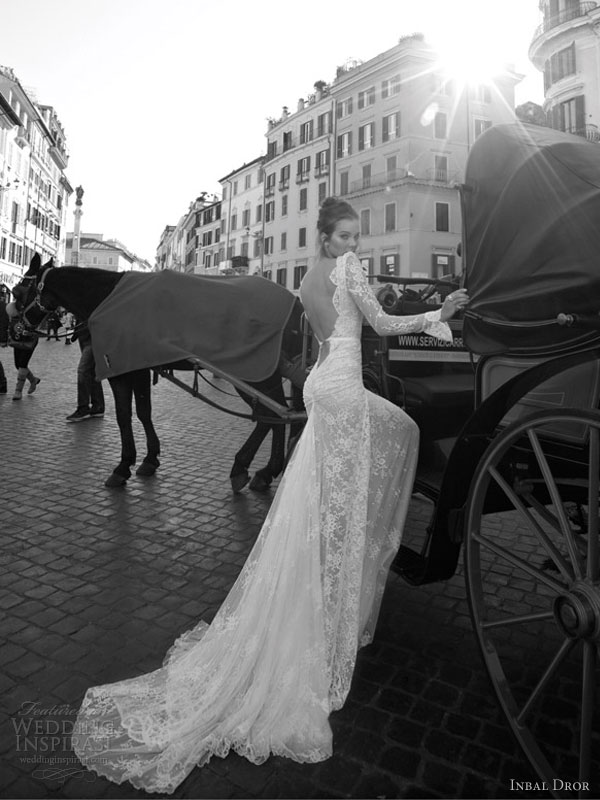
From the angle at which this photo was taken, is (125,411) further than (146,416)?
No

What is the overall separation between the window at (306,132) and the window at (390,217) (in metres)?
12.7

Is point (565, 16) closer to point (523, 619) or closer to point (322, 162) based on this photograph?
point (322, 162)

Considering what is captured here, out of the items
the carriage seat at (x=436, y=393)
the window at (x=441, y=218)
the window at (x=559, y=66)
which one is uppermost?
the window at (x=559, y=66)

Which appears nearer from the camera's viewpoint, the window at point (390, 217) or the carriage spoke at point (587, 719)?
the carriage spoke at point (587, 719)

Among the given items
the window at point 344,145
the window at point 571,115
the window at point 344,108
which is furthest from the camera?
the window at point 344,145

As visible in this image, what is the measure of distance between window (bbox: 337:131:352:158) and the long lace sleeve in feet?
141

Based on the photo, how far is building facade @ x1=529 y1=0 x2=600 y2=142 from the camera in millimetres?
28906

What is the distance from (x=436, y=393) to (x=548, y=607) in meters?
1.37

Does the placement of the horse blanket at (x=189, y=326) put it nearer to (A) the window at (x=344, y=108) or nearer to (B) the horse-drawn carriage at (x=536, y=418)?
(B) the horse-drawn carriage at (x=536, y=418)

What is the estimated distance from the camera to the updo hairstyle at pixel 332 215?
2.61 m

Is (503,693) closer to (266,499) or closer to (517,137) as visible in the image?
(517,137)

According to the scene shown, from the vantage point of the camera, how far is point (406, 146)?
37.1 meters

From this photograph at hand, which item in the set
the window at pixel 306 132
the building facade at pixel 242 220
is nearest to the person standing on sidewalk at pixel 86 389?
the window at pixel 306 132

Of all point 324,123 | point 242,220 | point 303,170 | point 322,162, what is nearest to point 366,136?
point 322,162
